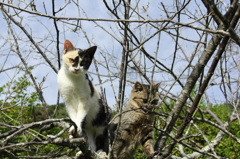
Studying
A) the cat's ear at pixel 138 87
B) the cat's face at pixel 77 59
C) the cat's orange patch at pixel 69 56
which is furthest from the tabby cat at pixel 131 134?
the cat's orange patch at pixel 69 56

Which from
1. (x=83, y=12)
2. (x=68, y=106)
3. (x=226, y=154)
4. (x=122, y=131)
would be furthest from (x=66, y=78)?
(x=226, y=154)

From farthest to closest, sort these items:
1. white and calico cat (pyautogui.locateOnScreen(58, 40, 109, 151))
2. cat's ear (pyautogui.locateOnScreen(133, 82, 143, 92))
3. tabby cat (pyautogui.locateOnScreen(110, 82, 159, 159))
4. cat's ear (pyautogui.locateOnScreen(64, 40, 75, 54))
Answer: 1. cat's ear (pyautogui.locateOnScreen(133, 82, 143, 92))
2. tabby cat (pyautogui.locateOnScreen(110, 82, 159, 159))
3. cat's ear (pyautogui.locateOnScreen(64, 40, 75, 54))
4. white and calico cat (pyautogui.locateOnScreen(58, 40, 109, 151))

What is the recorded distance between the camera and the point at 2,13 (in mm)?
4141

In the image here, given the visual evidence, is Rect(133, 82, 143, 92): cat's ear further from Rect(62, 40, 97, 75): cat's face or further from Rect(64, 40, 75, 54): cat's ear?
Rect(64, 40, 75, 54): cat's ear

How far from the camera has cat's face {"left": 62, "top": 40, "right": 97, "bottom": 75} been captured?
136 inches

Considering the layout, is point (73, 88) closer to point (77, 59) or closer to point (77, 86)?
point (77, 86)

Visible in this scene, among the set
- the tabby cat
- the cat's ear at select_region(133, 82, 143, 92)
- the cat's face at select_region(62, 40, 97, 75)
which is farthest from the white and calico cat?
the cat's ear at select_region(133, 82, 143, 92)

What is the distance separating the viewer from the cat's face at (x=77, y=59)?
345 cm

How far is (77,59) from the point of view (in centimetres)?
348

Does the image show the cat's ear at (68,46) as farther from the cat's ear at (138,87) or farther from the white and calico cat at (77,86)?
the cat's ear at (138,87)

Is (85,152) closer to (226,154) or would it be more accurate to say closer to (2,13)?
(2,13)

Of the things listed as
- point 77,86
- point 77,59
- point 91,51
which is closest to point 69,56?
point 77,59

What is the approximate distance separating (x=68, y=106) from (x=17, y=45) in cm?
131

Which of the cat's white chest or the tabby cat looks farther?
the tabby cat
